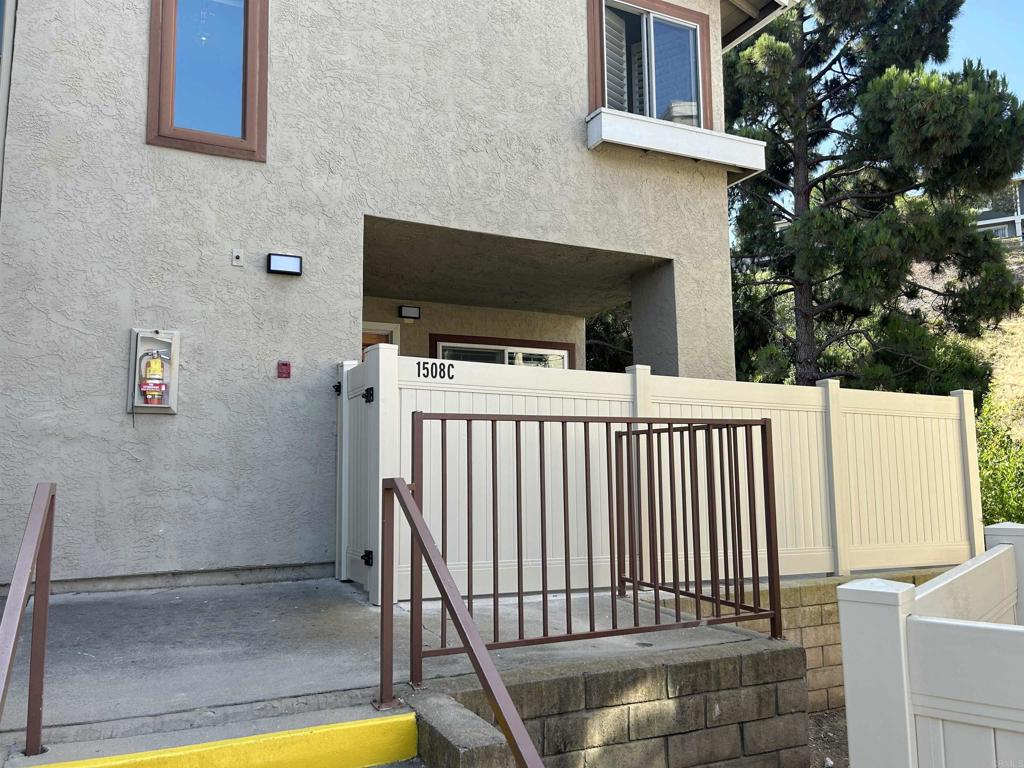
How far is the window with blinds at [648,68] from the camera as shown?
22.9ft

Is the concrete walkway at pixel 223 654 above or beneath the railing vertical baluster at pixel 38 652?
beneath

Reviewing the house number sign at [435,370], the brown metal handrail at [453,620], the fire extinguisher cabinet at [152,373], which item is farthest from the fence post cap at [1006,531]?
the fire extinguisher cabinet at [152,373]

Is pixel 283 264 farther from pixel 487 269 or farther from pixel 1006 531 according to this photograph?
pixel 1006 531

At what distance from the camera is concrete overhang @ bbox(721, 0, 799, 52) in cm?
762

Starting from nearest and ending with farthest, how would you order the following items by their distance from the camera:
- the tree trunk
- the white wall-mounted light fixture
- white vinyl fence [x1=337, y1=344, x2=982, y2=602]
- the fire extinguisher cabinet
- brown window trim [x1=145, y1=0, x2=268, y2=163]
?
white vinyl fence [x1=337, y1=344, x2=982, y2=602], the fire extinguisher cabinet, brown window trim [x1=145, y1=0, x2=268, y2=163], the white wall-mounted light fixture, the tree trunk

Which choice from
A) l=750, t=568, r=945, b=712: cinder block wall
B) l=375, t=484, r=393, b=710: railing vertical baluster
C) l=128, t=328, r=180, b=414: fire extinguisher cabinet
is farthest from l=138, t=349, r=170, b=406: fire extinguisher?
l=750, t=568, r=945, b=712: cinder block wall

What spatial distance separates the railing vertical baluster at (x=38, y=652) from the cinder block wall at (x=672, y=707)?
1.33 m

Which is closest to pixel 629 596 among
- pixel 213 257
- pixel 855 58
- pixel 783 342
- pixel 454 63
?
pixel 213 257

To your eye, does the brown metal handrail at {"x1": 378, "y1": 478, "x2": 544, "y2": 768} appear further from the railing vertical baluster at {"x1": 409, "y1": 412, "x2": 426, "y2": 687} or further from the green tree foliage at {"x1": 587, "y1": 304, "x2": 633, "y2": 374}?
the green tree foliage at {"x1": 587, "y1": 304, "x2": 633, "y2": 374}

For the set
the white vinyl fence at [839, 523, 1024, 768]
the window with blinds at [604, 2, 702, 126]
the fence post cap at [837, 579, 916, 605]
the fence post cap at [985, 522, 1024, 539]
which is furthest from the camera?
the window with blinds at [604, 2, 702, 126]

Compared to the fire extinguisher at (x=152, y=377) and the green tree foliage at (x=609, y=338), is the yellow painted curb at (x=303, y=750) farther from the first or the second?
the green tree foliage at (x=609, y=338)

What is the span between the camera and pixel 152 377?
4875 mm

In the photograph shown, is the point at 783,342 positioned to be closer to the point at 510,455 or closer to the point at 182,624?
the point at 510,455

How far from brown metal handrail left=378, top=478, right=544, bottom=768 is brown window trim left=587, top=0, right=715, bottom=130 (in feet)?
15.9
